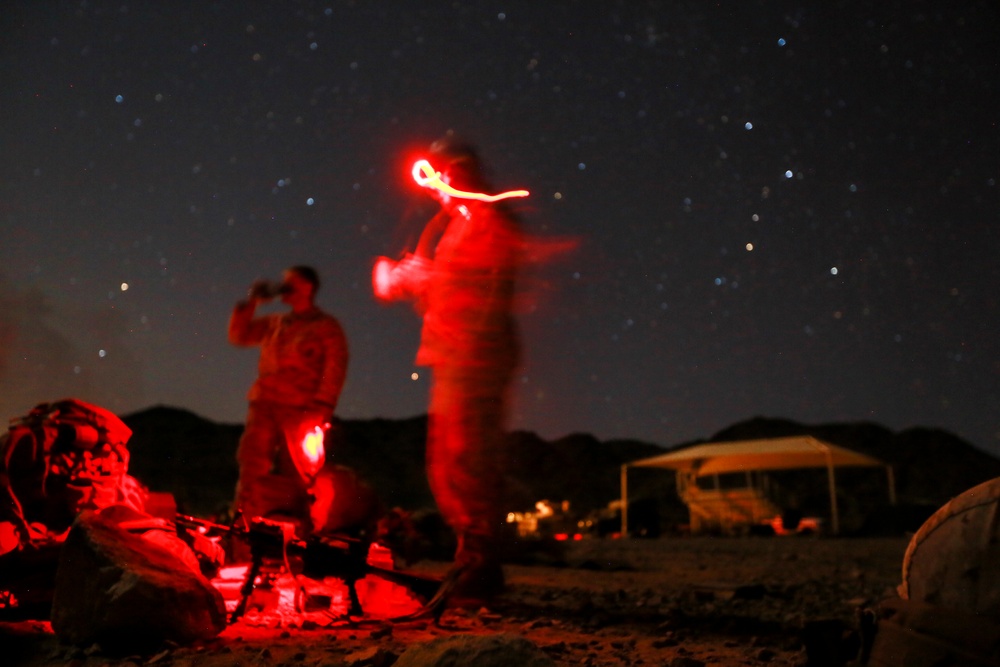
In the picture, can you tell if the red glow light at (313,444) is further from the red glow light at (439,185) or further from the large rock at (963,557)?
the large rock at (963,557)

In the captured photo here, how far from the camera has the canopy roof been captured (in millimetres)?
19375

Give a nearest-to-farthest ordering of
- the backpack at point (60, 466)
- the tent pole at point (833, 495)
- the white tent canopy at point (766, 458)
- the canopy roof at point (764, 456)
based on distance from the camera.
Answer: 1. the backpack at point (60, 466)
2. the tent pole at point (833, 495)
3. the white tent canopy at point (766, 458)
4. the canopy roof at point (764, 456)

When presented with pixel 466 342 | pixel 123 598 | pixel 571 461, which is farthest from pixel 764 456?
pixel 571 461

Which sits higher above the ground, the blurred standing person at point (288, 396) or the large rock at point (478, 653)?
the blurred standing person at point (288, 396)

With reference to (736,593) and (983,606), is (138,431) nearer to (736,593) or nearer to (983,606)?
(736,593)

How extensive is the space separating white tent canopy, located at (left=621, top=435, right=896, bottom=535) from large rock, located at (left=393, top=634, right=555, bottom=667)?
17426mm

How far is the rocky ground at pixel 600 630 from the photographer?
2.78 m

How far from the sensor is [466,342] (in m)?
4.73

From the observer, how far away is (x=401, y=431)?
48688 millimetres

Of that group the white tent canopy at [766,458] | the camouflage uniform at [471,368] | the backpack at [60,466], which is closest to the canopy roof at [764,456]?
the white tent canopy at [766,458]

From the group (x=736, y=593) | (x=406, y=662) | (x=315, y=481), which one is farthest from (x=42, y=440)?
(x=736, y=593)

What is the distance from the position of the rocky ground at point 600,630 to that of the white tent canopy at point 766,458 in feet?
42.2

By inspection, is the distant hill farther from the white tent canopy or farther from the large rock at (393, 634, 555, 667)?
the large rock at (393, 634, 555, 667)

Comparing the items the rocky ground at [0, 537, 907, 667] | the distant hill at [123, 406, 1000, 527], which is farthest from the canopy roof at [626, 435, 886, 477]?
the rocky ground at [0, 537, 907, 667]
